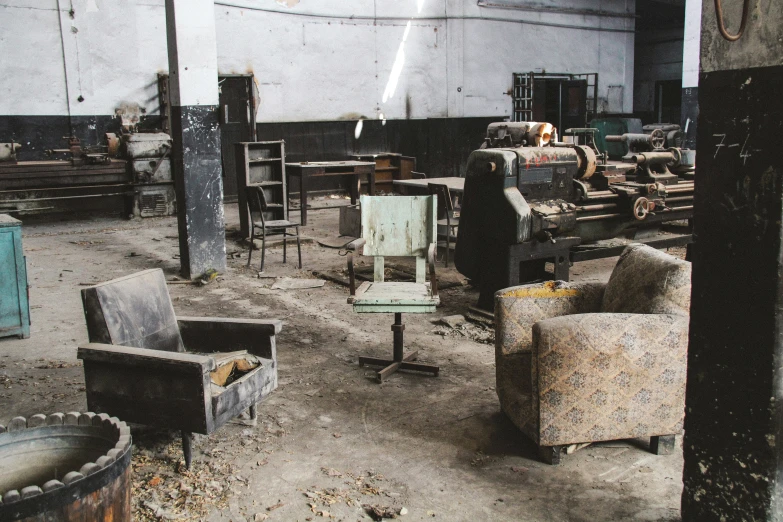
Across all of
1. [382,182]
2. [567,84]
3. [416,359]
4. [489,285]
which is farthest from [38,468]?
[567,84]

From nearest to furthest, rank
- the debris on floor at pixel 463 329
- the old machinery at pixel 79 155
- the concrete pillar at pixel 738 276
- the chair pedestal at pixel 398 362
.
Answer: the concrete pillar at pixel 738 276
the chair pedestal at pixel 398 362
the debris on floor at pixel 463 329
the old machinery at pixel 79 155

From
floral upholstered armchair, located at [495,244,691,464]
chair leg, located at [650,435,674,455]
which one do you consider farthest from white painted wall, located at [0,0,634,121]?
chair leg, located at [650,435,674,455]

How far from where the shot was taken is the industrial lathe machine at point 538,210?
5.28 meters

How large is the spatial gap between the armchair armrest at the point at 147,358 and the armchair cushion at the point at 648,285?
1973 mm

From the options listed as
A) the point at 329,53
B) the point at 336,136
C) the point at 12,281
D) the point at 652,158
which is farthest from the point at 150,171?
the point at 652,158

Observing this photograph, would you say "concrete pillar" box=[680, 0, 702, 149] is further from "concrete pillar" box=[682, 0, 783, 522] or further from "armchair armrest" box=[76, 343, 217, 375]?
"armchair armrest" box=[76, 343, 217, 375]

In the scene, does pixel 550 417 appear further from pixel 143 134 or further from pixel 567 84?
pixel 567 84

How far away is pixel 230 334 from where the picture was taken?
12.2ft

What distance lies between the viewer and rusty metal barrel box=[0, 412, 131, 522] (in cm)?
191

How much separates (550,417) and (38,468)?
2.01 metres

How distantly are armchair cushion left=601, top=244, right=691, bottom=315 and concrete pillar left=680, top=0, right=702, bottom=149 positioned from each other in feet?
27.1

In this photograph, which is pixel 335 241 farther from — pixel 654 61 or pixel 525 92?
pixel 654 61

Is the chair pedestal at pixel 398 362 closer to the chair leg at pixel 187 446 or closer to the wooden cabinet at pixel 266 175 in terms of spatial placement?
the chair leg at pixel 187 446

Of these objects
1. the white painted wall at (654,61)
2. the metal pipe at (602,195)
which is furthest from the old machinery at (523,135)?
the white painted wall at (654,61)
